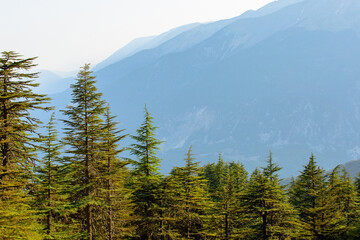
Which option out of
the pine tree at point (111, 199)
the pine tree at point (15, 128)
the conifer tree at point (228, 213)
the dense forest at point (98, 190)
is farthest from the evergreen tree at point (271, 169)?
the pine tree at point (15, 128)

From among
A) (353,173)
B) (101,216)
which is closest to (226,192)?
(101,216)

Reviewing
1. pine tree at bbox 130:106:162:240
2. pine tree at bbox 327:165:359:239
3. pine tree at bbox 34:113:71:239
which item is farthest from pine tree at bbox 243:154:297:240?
pine tree at bbox 34:113:71:239

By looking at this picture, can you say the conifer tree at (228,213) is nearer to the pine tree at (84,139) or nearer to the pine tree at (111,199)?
the pine tree at (111,199)

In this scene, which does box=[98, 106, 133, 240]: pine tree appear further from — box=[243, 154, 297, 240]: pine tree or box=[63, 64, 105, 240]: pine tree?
box=[243, 154, 297, 240]: pine tree

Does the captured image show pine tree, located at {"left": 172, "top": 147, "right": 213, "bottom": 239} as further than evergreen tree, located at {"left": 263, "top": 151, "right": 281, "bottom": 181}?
No

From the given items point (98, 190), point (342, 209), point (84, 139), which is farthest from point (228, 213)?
point (342, 209)

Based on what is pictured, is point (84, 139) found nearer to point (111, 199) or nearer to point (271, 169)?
point (111, 199)

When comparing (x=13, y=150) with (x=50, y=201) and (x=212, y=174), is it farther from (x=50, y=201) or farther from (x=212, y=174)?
(x=212, y=174)

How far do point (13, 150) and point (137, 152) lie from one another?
9167mm

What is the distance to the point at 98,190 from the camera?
19375 mm

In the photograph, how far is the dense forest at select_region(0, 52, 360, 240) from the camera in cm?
1577

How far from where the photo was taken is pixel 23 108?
1566 centimetres

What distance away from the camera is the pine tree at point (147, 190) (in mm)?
21188

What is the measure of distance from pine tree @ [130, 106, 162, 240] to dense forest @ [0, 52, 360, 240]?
2.9 inches
